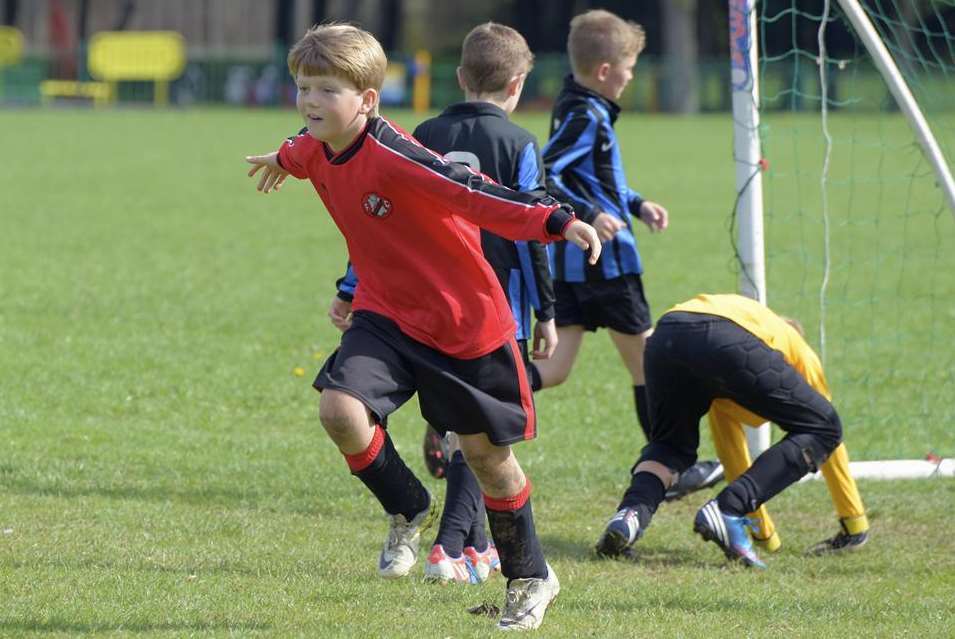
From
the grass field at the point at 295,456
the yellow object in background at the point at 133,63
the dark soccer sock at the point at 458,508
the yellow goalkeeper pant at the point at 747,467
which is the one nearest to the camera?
the grass field at the point at 295,456

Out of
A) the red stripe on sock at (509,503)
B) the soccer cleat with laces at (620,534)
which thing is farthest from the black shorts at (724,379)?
the red stripe on sock at (509,503)

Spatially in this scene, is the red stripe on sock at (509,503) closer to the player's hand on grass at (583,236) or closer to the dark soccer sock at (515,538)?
the dark soccer sock at (515,538)

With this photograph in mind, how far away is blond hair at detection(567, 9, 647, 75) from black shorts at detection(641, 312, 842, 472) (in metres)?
1.29

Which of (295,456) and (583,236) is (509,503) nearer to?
(583,236)

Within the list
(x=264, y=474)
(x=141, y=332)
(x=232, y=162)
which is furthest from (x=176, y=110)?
(x=264, y=474)

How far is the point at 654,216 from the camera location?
6480 millimetres

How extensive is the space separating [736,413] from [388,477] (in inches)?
59.4

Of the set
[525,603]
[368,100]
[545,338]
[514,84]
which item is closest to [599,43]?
[514,84]

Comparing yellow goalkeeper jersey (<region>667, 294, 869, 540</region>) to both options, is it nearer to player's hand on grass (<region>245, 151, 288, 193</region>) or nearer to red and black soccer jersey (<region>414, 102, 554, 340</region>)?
red and black soccer jersey (<region>414, 102, 554, 340</region>)

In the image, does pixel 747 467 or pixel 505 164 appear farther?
pixel 747 467

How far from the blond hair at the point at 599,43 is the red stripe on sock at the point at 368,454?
2.15 metres

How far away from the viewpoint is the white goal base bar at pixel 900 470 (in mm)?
6742

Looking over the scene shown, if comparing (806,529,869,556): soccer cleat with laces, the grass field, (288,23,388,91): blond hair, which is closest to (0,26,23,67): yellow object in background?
the grass field

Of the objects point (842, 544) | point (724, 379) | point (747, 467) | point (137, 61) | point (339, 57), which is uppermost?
point (339, 57)
